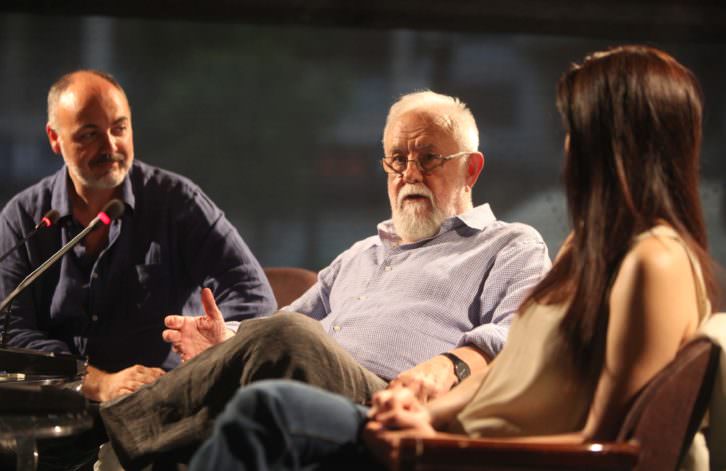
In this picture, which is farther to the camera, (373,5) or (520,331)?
(373,5)

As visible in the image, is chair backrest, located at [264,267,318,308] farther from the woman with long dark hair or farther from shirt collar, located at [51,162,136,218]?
the woman with long dark hair

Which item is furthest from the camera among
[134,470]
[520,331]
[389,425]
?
[134,470]

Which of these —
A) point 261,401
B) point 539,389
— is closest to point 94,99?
point 261,401

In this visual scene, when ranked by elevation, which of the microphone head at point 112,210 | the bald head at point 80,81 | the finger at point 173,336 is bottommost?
the finger at point 173,336

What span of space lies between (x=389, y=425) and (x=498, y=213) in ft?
9.84

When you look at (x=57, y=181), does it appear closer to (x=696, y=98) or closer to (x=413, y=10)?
(x=413, y=10)

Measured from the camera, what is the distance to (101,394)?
3295mm

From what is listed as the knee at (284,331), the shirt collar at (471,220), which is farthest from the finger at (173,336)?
the shirt collar at (471,220)

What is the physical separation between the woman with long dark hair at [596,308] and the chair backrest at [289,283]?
1931 millimetres

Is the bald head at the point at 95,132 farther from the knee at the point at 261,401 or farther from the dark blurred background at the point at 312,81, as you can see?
the knee at the point at 261,401

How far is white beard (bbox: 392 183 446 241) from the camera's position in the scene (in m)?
3.13

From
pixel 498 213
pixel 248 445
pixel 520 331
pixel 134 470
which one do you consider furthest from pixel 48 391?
pixel 498 213

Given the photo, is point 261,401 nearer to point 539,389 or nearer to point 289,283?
point 539,389

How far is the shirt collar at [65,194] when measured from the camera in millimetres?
3645
